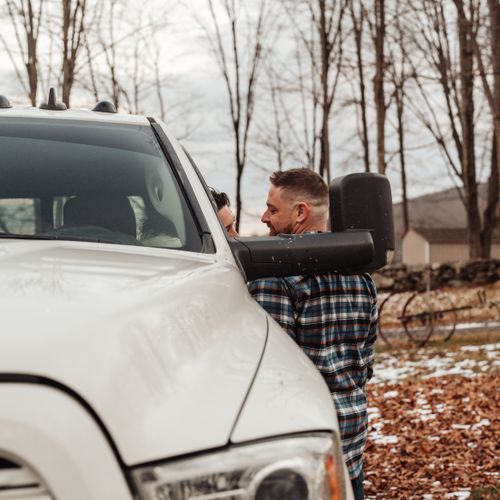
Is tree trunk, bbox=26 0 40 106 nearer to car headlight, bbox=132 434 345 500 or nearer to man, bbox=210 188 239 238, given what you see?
man, bbox=210 188 239 238

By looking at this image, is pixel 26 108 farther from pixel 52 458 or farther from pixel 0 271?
pixel 52 458

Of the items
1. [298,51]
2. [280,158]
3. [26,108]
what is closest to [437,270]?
[298,51]

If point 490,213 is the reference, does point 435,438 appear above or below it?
below

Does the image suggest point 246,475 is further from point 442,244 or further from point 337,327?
point 442,244

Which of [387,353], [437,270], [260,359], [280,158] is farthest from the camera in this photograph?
[280,158]

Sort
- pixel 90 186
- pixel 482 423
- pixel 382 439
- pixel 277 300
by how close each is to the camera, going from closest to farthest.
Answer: pixel 90 186 → pixel 277 300 → pixel 382 439 → pixel 482 423

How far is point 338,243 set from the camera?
100 inches

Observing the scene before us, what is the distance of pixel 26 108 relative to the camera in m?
3.48

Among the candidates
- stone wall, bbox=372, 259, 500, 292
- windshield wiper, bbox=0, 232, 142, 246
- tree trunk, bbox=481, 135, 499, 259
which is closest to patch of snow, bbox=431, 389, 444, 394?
windshield wiper, bbox=0, 232, 142, 246

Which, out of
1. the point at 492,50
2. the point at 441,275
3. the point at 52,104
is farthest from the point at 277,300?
the point at 441,275

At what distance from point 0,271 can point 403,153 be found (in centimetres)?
3864

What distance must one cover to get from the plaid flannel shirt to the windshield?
0.55m

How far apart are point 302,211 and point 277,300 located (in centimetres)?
49

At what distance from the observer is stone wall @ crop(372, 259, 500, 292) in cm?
2680
